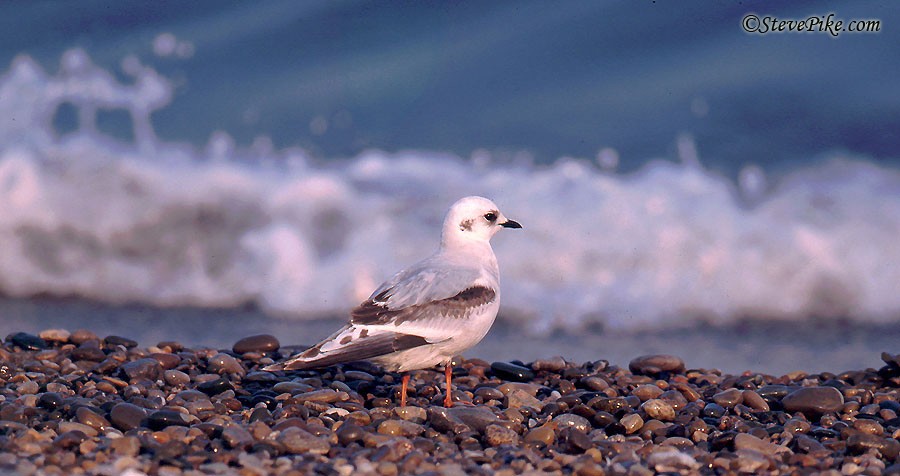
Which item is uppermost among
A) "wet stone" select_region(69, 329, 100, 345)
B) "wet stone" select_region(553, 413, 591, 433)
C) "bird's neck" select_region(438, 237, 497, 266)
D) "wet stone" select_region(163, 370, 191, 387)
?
"bird's neck" select_region(438, 237, 497, 266)

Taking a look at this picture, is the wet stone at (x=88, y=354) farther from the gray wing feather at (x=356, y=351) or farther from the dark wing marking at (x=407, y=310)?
the dark wing marking at (x=407, y=310)

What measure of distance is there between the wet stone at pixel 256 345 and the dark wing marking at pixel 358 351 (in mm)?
1666

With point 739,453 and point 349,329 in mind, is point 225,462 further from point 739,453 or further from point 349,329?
point 739,453

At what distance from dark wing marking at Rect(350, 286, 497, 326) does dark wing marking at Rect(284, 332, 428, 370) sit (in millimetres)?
100

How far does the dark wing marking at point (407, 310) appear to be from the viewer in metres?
5.43

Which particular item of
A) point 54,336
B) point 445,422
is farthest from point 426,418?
point 54,336

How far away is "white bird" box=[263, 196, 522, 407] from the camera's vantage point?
529cm

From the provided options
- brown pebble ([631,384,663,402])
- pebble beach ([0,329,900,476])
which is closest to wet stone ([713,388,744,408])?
pebble beach ([0,329,900,476])

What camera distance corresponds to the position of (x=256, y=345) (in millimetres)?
6898

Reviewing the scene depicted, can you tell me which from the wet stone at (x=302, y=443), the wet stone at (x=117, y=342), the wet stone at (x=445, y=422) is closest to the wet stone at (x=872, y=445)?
the wet stone at (x=445, y=422)

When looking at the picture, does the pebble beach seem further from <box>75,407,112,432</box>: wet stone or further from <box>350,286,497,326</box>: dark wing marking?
<box>350,286,497,326</box>: dark wing marking

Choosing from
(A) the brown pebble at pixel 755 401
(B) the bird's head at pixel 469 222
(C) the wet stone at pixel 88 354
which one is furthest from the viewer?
(C) the wet stone at pixel 88 354

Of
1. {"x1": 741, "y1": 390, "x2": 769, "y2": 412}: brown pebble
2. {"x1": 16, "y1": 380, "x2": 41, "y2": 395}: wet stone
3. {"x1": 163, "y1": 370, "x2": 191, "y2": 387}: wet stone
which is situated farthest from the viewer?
{"x1": 163, "y1": 370, "x2": 191, "y2": 387}: wet stone

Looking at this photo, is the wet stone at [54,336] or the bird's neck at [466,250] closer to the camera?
the bird's neck at [466,250]
